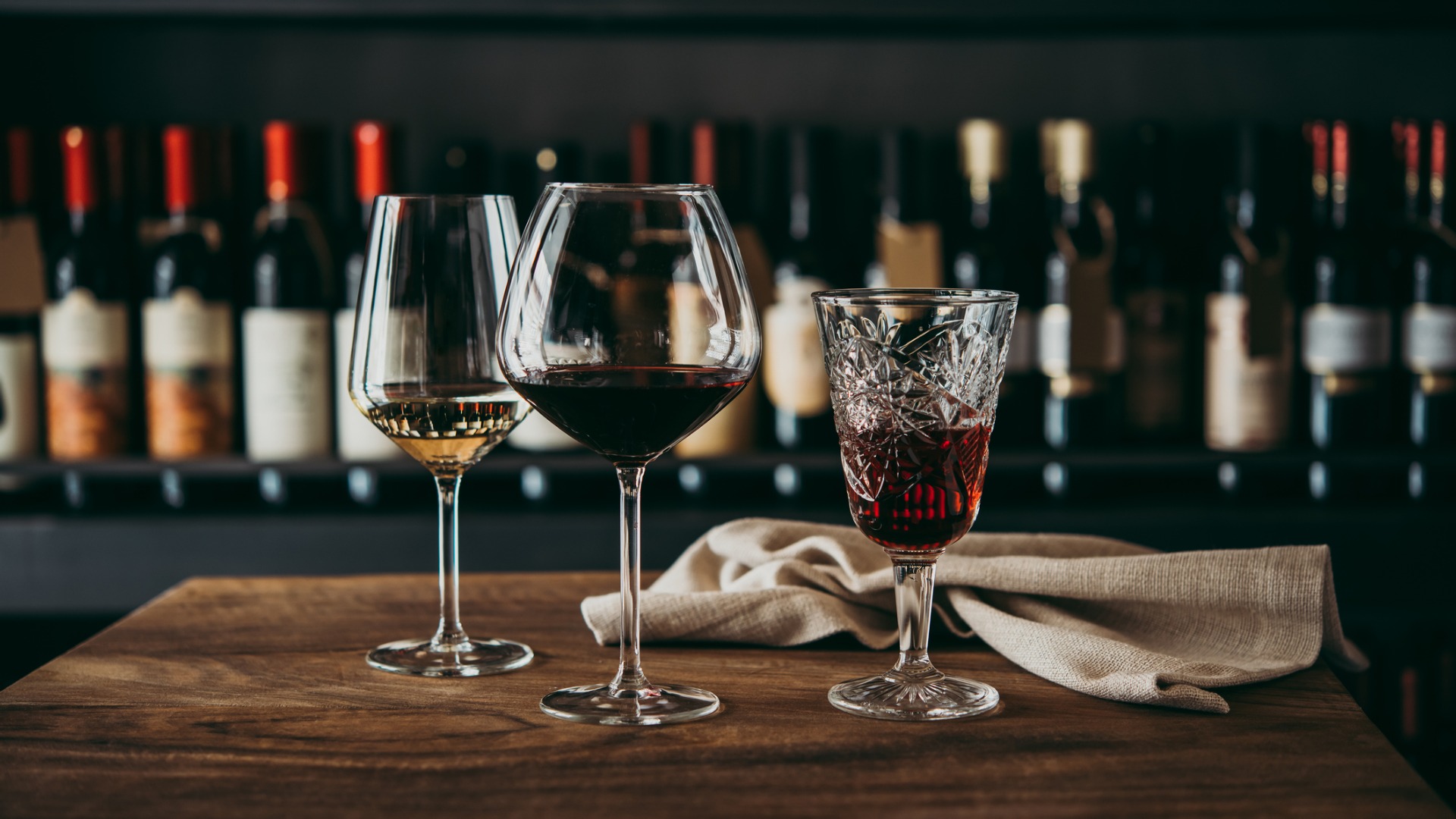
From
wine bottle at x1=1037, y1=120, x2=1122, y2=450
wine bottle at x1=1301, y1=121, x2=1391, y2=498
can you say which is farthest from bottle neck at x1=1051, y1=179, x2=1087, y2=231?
wine bottle at x1=1301, y1=121, x2=1391, y2=498

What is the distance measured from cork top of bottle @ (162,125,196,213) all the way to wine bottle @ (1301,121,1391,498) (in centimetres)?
98

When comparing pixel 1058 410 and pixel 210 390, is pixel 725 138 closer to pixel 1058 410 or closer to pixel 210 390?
pixel 1058 410

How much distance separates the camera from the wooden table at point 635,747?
41cm

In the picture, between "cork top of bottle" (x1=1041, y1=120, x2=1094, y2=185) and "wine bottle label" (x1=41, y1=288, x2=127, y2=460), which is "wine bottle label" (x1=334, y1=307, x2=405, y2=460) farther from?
"cork top of bottle" (x1=1041, y1=120, x2=1094, y2=185)

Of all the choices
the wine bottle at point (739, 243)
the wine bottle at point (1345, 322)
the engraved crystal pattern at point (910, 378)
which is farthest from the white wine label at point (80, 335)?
the wine bottle at point (1345, 322)

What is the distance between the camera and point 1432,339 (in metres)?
1.21

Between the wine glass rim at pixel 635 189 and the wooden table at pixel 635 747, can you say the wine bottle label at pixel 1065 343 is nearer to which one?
the wooden table at pixel 635 747

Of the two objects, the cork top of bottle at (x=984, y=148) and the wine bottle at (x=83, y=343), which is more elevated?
the cork top of bottle at (x=984, y=148)

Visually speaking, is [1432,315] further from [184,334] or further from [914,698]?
[184,334]

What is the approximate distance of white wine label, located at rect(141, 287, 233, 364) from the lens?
1194mm

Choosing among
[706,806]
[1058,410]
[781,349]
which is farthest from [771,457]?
A: [706,806]

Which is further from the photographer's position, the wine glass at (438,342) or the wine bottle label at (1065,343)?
the wine bottle label at (1065,343)

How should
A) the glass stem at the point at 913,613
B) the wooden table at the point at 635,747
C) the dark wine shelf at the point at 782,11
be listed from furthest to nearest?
the dark wine shelf at the point at 782,11 → the glass stem at the point at 913,613 → the wooden table at the point at 635,747

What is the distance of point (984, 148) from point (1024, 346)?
18 centimetres
